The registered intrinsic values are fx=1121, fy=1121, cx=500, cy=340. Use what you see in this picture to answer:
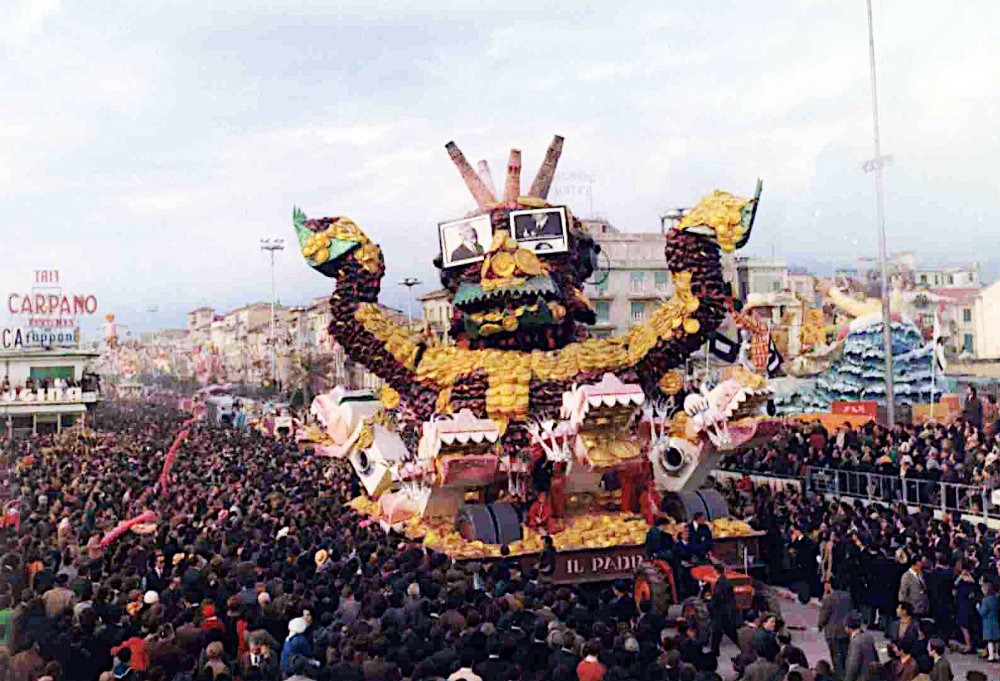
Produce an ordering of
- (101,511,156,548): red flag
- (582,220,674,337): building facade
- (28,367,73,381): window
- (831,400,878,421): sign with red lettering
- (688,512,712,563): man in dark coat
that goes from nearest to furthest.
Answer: (688,512,712,563): man in dark coat, (101,511,156,548): red flag, (831,400,878,421): sign with red lettering, (28,367,73,381): window, (582,220,674,337): building facade

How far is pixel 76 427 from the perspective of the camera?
39281mm

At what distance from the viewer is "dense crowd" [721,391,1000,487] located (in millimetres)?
17406

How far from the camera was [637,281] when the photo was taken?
174 ft

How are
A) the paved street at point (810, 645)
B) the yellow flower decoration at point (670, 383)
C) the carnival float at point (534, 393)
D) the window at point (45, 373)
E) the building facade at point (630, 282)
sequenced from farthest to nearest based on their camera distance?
the building facade at point (630, 282), the window at point (45, 373), the yellow flower decoration at point (670, 383), the carnival float at point (534, 393), the paved street at point (810, 645)

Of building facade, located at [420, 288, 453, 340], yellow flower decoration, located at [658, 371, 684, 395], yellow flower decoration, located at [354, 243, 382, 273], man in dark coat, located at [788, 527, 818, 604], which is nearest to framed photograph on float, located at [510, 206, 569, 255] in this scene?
yellow flower decoration, located at [354, 243, 382, 273]

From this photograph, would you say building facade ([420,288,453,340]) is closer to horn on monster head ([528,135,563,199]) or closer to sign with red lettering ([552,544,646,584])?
horn on monster head ([528,135,563,199])

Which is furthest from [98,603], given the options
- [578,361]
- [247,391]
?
[247,391]

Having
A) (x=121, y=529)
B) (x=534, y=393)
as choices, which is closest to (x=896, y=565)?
(x=534, y=393)

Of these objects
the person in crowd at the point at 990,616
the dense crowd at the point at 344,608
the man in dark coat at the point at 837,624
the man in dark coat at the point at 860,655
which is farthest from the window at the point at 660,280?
the man in dark coat at the point at 860,655

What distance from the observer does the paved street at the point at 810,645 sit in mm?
11594

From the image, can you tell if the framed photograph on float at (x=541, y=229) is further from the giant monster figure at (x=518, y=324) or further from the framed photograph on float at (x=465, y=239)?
the framed photograph on float at (x=465, y=239)

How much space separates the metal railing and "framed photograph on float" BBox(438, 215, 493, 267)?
712 centimetres

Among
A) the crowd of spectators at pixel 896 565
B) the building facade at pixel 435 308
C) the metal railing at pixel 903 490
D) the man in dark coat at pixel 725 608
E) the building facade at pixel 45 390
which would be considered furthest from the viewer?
the building facade at pixel 435 308

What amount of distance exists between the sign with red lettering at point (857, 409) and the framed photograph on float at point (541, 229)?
1134 centimetres
